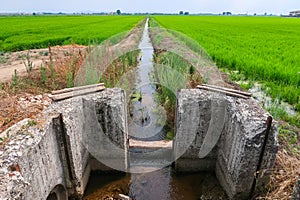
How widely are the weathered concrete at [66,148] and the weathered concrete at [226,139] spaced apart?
3.19ft

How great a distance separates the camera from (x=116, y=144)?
378 cm

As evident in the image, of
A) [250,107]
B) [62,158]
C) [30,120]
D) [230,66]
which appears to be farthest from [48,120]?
[230,66]

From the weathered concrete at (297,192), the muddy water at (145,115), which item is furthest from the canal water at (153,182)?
the weathered concrete at (297,192)

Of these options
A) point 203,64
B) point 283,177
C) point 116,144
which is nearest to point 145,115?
point 116,144

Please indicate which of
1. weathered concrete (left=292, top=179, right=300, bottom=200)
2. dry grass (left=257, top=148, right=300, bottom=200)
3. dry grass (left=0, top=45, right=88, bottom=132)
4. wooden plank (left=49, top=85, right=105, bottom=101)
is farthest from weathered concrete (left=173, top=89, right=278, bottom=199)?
dry grass (left=0, top=45, right=88, bottom=132)

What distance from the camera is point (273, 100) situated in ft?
17.8

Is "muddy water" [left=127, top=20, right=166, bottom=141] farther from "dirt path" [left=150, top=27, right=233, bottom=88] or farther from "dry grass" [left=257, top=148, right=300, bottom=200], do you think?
"dry grass" [left=257, top=148, right=300, bottom=200]

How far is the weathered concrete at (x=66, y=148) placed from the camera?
2.28 meters

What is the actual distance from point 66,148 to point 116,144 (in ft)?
2.81

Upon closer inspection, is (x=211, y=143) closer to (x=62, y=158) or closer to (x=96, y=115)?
(x=96, y=115)

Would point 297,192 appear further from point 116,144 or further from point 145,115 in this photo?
point 145,115

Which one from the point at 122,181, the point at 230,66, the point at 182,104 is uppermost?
the point at 182,104

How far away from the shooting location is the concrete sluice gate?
2.59 m

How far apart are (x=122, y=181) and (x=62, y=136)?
1387 mm
